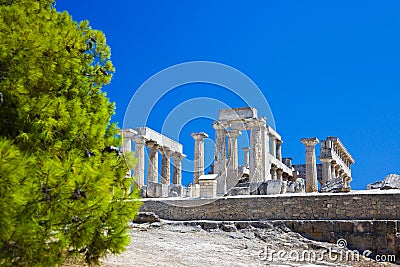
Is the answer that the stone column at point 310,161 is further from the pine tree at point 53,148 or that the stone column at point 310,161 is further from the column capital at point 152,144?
the pine tree at point 53,148

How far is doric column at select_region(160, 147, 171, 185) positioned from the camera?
121 ft

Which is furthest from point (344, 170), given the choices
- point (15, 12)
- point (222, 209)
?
point (15, 12)

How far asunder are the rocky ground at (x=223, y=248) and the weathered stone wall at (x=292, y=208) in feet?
4.07

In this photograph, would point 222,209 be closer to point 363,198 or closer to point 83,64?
point 363,198

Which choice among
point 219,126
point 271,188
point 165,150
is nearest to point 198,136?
point 219,126

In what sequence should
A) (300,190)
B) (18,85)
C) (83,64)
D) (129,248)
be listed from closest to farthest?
1. (18,85)
2. (83,64)
3. (129,248)
4. (300,190)

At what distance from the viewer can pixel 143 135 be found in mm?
34875

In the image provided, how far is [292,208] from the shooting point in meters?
18.0

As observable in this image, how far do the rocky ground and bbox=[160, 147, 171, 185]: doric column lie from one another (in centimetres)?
1897

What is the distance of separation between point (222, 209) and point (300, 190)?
9.01 metres

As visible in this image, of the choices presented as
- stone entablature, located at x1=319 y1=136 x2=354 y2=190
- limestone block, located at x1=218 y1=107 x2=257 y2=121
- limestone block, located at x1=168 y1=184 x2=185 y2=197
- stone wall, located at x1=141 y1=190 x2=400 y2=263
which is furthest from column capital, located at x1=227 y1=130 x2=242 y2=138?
stone wall, located at x1=141 y1=190 x2=400 y2=263

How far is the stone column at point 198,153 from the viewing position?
35.5 m

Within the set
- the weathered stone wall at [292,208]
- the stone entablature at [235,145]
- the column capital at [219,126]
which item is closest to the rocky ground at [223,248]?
the weathered stone wall at [292,208]

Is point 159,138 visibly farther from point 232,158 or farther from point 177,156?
point 232,158
